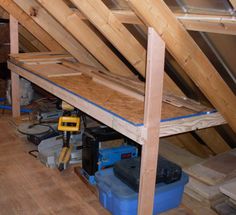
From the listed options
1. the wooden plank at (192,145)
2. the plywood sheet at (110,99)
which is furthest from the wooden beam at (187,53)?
the wooden plank at (192,145)

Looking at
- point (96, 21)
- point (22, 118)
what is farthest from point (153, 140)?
point (22, 118)

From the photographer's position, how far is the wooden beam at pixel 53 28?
11.7ft

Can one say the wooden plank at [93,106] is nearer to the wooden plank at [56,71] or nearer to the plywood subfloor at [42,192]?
the wooden plank at [56,71]

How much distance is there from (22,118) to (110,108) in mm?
2478

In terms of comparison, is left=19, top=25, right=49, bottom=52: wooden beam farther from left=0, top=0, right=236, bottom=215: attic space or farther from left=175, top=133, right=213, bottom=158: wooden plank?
left=175, top=133, right=213, bottom=158: wooden plank

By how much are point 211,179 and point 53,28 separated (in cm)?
228

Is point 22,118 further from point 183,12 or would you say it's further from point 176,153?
point 183,12

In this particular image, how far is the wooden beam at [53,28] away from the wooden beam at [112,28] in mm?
1213

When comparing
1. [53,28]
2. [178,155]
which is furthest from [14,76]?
[178,155]

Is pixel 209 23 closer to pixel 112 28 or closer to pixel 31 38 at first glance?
pixel 112 28

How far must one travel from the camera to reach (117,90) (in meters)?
2.77

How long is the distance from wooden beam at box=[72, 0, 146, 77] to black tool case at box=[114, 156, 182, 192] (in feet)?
2.65

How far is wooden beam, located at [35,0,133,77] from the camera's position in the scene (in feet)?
9.80

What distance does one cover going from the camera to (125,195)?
2273 mm
